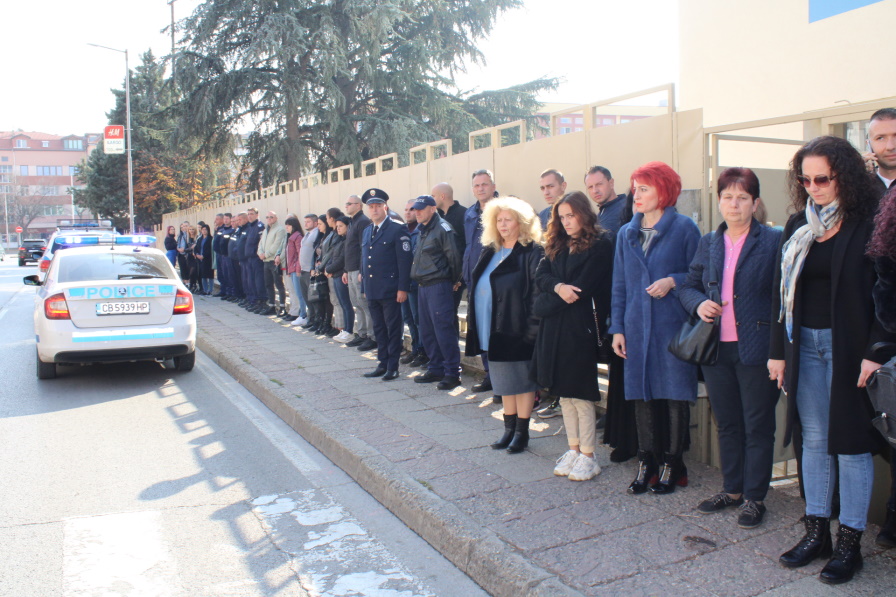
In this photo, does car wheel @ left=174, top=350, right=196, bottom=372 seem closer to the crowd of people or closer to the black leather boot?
the crowd of people

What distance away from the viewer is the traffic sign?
3388cm

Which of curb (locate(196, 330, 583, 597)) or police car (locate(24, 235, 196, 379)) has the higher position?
police car (locate(24, 235, 196, 379))

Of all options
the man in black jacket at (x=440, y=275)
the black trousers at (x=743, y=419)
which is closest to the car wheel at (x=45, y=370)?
the man in black jacket at (x=440, y=275)

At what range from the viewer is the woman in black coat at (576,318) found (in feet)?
14.9

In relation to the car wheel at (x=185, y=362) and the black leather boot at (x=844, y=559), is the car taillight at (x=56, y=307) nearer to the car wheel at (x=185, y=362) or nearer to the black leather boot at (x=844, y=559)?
→ the car wheel at (x=185, y=362)

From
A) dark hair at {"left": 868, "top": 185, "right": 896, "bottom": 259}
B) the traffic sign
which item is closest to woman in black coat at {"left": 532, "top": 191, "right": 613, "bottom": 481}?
dark hair at {"left": 868, "top": 185, "right": 896, "bottom": 259}

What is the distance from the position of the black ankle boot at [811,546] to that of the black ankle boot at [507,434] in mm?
2286

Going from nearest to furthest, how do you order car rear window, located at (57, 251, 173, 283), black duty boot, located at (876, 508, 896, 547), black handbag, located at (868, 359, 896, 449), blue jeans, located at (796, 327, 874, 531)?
black handbag, located at (868, 359, 896, 449) < blue jeans, located at (796, 327, 874, 531) < black duty boot, located at (876, 508, 896, 547) < car rear window, located at (57, 251, 173, 283)

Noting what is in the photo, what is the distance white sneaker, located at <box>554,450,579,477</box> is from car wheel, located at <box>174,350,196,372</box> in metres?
5.94

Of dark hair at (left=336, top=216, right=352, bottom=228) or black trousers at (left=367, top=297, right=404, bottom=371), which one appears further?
dark hair at (left=336, top=216, right=352, bottom=228)

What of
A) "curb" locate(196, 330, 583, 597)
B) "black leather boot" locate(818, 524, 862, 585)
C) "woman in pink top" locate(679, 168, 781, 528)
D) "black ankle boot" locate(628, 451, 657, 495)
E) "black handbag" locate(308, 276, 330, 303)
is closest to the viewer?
"black leather boot" locate(818, 524, 862, 585)

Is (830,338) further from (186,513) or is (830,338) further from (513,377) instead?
(186,513)

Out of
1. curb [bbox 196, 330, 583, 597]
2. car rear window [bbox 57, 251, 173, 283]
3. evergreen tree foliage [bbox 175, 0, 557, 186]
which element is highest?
evergreen tree foliage [bbox 175, 0, 557, 186]

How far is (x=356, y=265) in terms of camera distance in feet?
32.4
